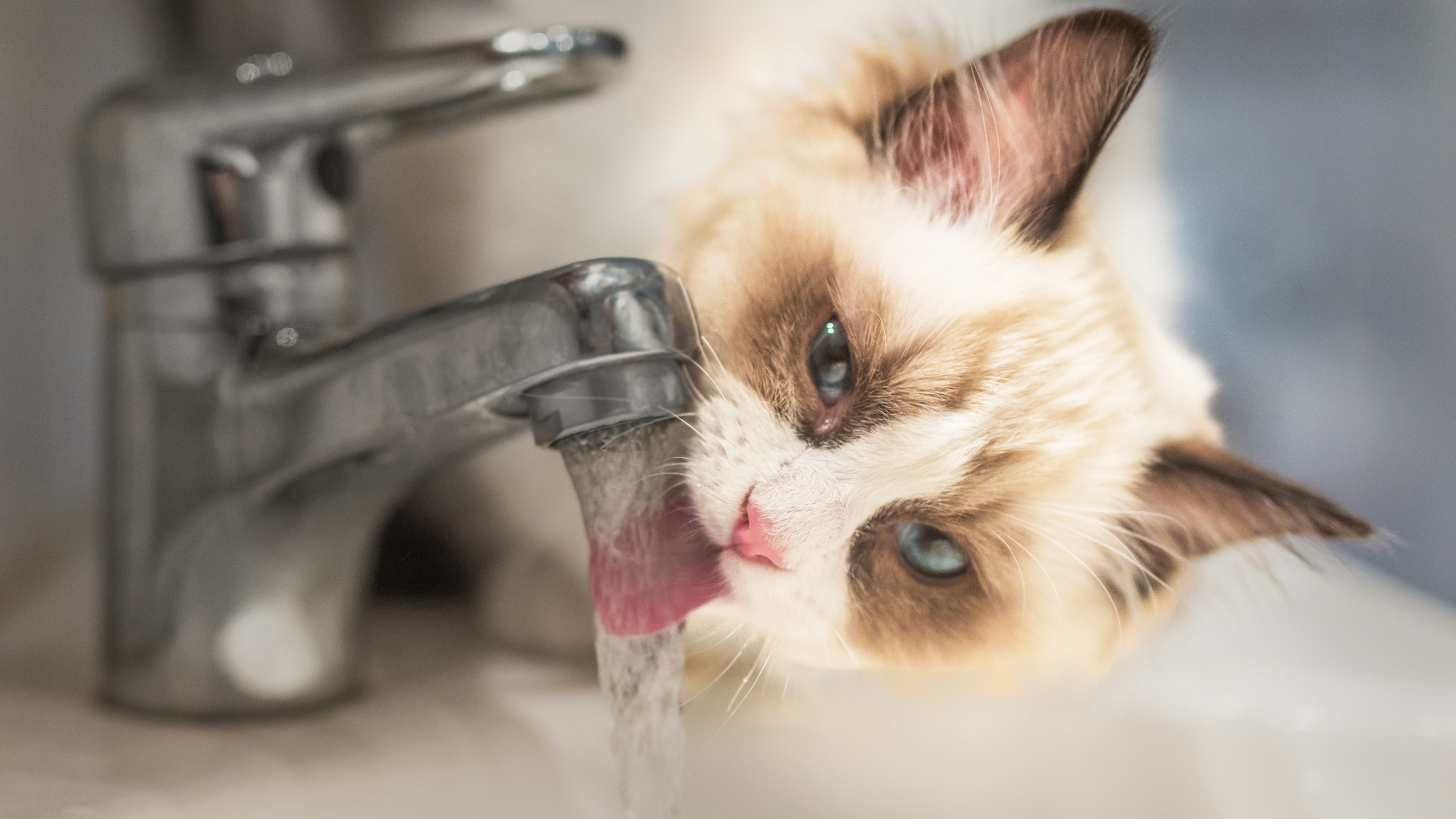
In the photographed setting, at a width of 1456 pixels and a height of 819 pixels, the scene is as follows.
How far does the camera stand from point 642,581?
504mm

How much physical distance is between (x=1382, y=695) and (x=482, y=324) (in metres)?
0.61

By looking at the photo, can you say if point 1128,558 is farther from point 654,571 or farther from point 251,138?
point 251,138

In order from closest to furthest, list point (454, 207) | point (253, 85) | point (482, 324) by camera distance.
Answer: point (482, 324), point (253, 85), point (454, 207)

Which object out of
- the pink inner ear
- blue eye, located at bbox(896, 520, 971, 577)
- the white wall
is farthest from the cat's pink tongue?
the white wall

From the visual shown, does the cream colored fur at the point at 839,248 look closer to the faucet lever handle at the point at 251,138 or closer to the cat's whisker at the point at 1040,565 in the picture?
the cat's whisker at the point at 1040,565

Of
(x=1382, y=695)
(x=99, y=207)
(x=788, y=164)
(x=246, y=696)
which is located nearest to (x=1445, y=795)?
(x=1382, y=695)

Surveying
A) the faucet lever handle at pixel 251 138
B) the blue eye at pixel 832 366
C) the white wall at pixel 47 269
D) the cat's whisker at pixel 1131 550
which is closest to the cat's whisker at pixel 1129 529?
the cat's whisker at pixel 1131 550

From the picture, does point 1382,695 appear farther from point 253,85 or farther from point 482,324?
point 253,85

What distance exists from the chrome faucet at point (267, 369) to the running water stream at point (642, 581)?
0.09 ft

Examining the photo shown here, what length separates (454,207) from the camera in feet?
2.57

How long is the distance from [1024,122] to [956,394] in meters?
0.15

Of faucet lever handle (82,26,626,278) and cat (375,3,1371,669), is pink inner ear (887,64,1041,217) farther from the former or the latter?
faucet lever handle (82,26,626,278)

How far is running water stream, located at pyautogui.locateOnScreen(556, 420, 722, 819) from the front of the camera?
1.62 feet

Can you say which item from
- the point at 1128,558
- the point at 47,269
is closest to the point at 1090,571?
the point at 1128,558
